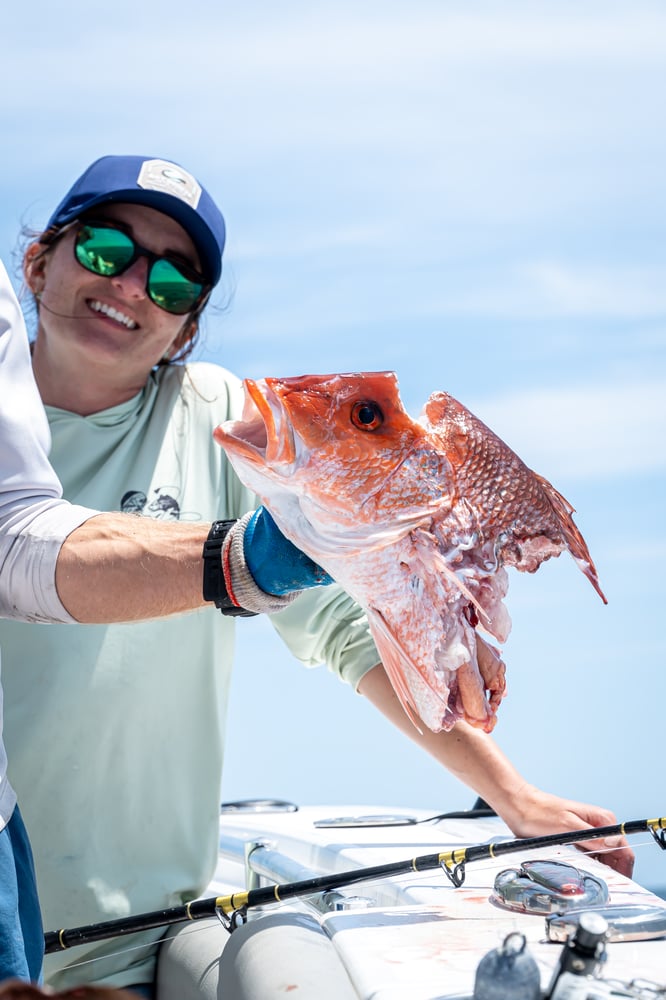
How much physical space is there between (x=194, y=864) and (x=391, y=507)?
1.62 m

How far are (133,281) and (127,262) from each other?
0.07 m

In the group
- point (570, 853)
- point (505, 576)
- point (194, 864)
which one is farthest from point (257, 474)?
point (194, 864)

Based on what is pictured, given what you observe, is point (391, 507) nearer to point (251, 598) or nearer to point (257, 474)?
point (257, 474)

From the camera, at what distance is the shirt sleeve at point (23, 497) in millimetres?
1860

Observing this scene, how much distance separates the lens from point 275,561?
1864 millimetres

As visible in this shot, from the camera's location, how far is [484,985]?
133 cm

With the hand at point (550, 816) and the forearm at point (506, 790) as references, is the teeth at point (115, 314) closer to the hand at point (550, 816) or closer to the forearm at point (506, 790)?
the forearm at point (506, 790)

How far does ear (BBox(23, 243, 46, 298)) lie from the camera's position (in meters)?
3.39

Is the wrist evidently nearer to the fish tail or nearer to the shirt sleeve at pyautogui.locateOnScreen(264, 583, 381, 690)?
the fish tail

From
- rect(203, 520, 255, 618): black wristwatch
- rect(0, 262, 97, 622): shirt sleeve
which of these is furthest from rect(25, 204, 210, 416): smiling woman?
rect(203, 520, 255, 618): black wristwatch

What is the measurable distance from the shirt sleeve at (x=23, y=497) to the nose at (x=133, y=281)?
1215 millimetres

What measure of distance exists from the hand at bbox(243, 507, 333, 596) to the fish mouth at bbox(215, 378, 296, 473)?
0.20 metres

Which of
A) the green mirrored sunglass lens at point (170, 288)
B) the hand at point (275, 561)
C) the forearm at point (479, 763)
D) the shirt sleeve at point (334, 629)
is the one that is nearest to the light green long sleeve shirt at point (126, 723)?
the shirt sleeve at point (334, 629)

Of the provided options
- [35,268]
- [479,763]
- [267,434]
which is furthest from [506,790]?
[35,268]
